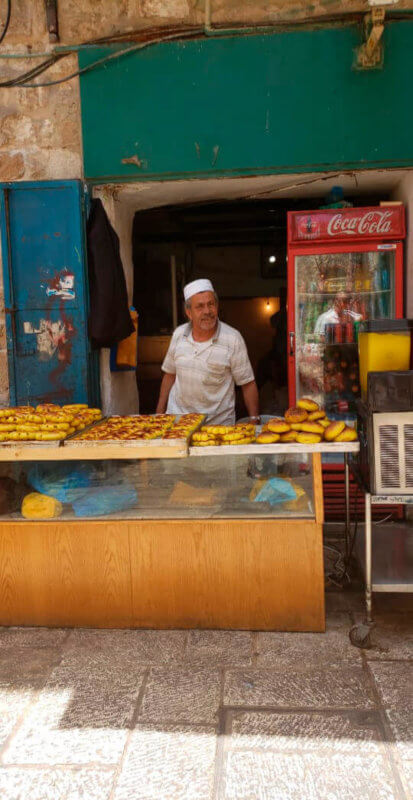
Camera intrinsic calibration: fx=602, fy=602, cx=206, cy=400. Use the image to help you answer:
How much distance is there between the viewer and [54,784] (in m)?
2.33

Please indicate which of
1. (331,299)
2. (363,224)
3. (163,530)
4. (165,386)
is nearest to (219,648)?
(163,530)

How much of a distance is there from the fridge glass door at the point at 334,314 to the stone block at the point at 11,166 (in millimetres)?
2556

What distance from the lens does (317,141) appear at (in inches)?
191

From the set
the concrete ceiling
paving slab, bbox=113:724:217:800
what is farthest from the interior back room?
paving slab, bbox=113:724:217:800

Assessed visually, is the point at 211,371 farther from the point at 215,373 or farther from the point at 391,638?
the point at 391,638

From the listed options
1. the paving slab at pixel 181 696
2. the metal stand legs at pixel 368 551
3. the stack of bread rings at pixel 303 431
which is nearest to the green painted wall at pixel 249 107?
the stack of bread rings at pixel 303 431

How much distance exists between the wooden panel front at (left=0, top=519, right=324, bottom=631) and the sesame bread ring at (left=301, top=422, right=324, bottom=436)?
1.71ft

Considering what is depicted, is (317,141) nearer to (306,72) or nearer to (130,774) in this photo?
(306,72)

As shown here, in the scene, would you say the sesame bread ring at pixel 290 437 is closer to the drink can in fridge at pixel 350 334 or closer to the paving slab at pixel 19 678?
the paving slab at pixel 19 678

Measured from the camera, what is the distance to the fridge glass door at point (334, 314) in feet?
18.0

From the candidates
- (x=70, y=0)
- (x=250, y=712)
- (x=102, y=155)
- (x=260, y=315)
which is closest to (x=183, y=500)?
(x=250, y=712)

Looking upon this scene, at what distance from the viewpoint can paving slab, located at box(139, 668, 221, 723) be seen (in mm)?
2697

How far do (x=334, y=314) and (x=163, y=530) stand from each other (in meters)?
3.01

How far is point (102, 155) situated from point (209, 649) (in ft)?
12.9
